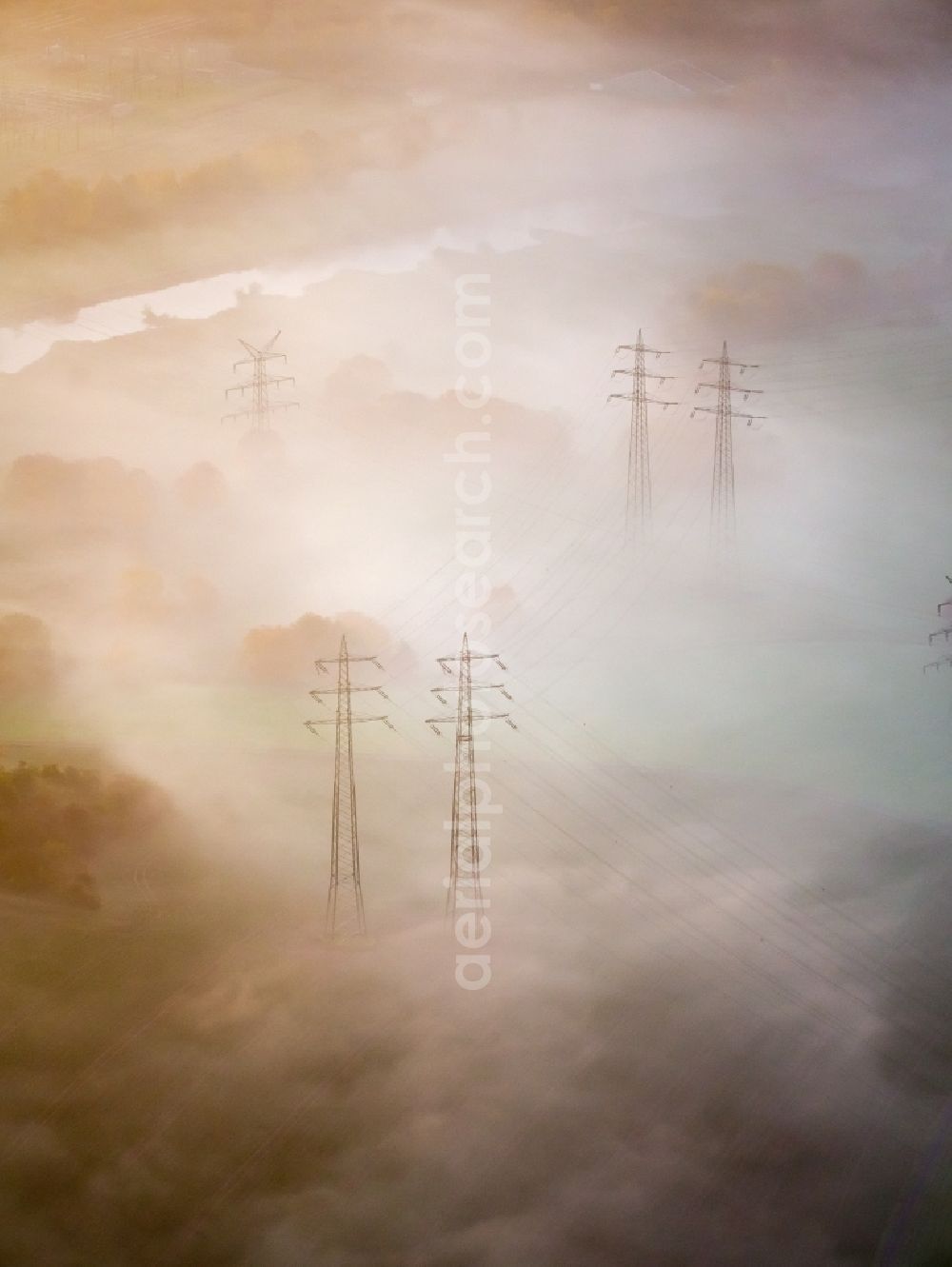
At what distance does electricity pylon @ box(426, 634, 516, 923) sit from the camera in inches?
263

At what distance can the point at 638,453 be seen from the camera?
23.5ft

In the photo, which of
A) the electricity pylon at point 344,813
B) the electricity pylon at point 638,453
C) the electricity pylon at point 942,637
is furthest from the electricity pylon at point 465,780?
the electricity pylon at point 942,637

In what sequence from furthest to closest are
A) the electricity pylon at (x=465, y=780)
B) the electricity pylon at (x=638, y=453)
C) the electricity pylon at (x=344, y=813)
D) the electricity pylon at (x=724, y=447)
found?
the electricity pylon at (x=724, y=447) < the electricity pylon at (x=638, y=453) < the electricity pylon at (x=465, y=780) < the electricity pylon at (x=344, y=813)

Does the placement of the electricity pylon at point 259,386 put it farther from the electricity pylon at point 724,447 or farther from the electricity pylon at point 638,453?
the electricity pylon at point 724,447

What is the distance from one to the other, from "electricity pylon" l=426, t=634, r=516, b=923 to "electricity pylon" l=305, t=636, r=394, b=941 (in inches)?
12.7

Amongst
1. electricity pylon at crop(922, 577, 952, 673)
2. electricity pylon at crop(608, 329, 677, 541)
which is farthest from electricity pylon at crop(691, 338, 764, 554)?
electricity pylon at crop(922, 577, 952, 673)

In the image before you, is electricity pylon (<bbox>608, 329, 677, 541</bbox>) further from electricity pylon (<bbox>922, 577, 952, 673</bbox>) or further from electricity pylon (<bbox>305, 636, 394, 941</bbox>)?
→ electricity pylon (<bbox>922, 577, 952, 673</bbox>)

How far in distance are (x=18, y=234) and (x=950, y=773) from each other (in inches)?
206

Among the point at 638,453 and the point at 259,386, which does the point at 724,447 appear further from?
the point at 259,386

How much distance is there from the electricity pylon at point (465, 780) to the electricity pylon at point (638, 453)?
3.30ft

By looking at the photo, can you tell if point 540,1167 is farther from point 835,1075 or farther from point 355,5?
point 355,5

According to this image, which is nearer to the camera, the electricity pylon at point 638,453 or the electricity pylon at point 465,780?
the electricity pylon at point 465,780

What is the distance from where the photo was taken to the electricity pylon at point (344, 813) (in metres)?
6.55

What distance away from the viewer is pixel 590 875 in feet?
22.4
